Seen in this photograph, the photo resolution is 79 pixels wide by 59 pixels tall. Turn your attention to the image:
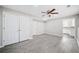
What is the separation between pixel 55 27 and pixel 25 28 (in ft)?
11.2

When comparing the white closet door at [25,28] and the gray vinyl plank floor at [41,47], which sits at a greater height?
the white closet door at [25,28]

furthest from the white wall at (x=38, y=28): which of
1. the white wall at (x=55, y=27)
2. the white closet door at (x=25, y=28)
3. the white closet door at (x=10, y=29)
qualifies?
the white closet door at (x=10, y=29)

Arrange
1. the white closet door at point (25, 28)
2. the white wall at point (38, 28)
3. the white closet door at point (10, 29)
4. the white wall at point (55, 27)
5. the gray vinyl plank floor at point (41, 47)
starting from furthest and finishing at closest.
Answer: the white wall at point (38, 28) < the white wall at point (55, 27) < the white closet door at point (25, 28) < the white closet door at point (10, 29) < the gray vinyl plank floor at point (41, 47)

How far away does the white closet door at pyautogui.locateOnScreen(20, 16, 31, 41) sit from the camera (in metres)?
4.23

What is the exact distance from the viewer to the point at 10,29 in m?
3.50

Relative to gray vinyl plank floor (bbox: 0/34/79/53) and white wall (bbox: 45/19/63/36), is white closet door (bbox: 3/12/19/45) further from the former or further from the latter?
white wall (bbox: 45/19/63/36)

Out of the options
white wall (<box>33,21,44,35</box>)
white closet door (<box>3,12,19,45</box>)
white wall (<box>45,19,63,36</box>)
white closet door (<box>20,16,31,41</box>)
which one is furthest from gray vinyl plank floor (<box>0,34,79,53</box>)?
white wall (<box>33,21,44,35</box>)

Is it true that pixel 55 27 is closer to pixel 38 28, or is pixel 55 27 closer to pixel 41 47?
pixel 38 28

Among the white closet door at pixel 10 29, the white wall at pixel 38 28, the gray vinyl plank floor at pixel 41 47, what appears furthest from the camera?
the white wall at pixel 38 28

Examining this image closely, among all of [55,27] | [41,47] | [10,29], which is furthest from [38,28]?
[41,47]

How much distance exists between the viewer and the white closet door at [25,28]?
167 inches

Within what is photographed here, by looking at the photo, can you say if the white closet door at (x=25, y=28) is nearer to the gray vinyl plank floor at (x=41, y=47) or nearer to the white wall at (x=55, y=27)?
the gray vinyl plank floor at (x=41, y=47)

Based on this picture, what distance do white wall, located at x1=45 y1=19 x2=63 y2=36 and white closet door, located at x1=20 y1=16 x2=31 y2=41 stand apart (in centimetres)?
294

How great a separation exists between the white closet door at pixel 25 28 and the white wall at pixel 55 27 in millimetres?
2936
